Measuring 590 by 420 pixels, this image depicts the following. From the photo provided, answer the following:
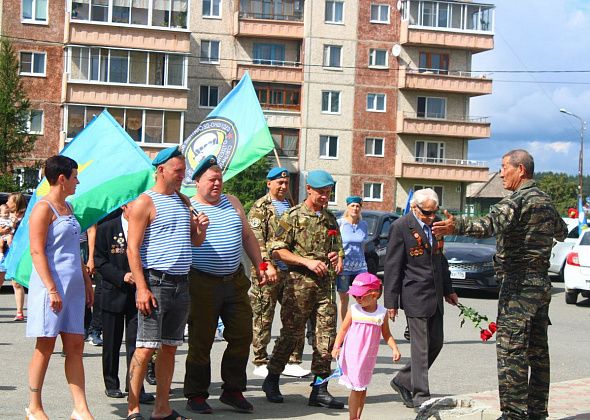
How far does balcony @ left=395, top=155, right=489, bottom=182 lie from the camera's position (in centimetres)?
6369

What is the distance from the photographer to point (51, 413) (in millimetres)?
8430

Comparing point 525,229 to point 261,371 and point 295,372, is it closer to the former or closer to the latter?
point 295,372

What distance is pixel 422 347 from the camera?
9.01 metres

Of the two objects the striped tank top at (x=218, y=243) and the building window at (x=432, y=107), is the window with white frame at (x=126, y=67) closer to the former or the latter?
the building window at (x=432, y=107)

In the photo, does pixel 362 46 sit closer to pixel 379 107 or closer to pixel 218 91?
pixel 379 107

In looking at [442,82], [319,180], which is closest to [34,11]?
[442,82]

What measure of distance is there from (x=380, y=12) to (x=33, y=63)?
20769 millimetres

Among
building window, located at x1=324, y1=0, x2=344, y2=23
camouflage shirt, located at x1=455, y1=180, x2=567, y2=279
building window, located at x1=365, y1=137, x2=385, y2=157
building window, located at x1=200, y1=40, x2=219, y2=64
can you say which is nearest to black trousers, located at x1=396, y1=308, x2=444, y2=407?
camouflage shirt, located at x1=455, y1=180, x2=567, y2=279

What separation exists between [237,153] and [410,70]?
51.4 m

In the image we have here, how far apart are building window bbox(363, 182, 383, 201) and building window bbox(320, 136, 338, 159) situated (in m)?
2.69

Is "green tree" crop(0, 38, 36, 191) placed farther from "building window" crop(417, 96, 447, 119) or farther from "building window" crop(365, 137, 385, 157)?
"building window" crop(417, 96, 447, 119)

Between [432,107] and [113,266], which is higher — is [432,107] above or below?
above

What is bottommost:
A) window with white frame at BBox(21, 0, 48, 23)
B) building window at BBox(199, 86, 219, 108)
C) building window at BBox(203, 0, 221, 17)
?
building window at BBox(199, 86, 219, 108)

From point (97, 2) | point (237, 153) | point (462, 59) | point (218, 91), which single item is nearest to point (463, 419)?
point (237, 153)
